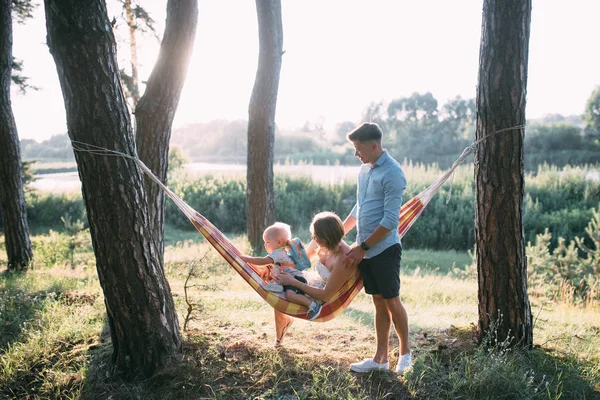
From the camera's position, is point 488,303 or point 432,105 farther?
point 432,105

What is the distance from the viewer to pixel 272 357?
274 centimetres

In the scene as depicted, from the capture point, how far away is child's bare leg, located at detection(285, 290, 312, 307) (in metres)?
2.67

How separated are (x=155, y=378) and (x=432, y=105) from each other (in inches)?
805

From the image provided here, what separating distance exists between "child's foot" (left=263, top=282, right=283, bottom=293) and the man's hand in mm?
437

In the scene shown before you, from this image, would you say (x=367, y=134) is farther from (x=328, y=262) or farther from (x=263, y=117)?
(x=263, y=117)

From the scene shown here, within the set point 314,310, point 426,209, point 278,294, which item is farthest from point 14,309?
point 426,209

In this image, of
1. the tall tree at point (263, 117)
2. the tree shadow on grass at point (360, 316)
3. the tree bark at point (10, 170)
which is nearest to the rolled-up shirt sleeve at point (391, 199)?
the tree shadow on grass at point (360, 316)

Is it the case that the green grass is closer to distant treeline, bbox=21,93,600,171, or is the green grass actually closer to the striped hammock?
the striped hammock

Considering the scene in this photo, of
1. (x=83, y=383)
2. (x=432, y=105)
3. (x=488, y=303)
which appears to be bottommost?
(x=83, y=383)

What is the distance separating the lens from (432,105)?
69.7 feet

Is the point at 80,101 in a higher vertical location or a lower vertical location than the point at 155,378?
higher

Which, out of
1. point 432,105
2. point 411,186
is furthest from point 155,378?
point 432,105

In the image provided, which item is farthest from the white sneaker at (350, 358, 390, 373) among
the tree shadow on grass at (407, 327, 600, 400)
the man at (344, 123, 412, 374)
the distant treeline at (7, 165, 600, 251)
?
the distant treeline at (7, 165, 600, 251)

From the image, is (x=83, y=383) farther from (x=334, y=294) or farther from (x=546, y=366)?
(x=546, y=366)
